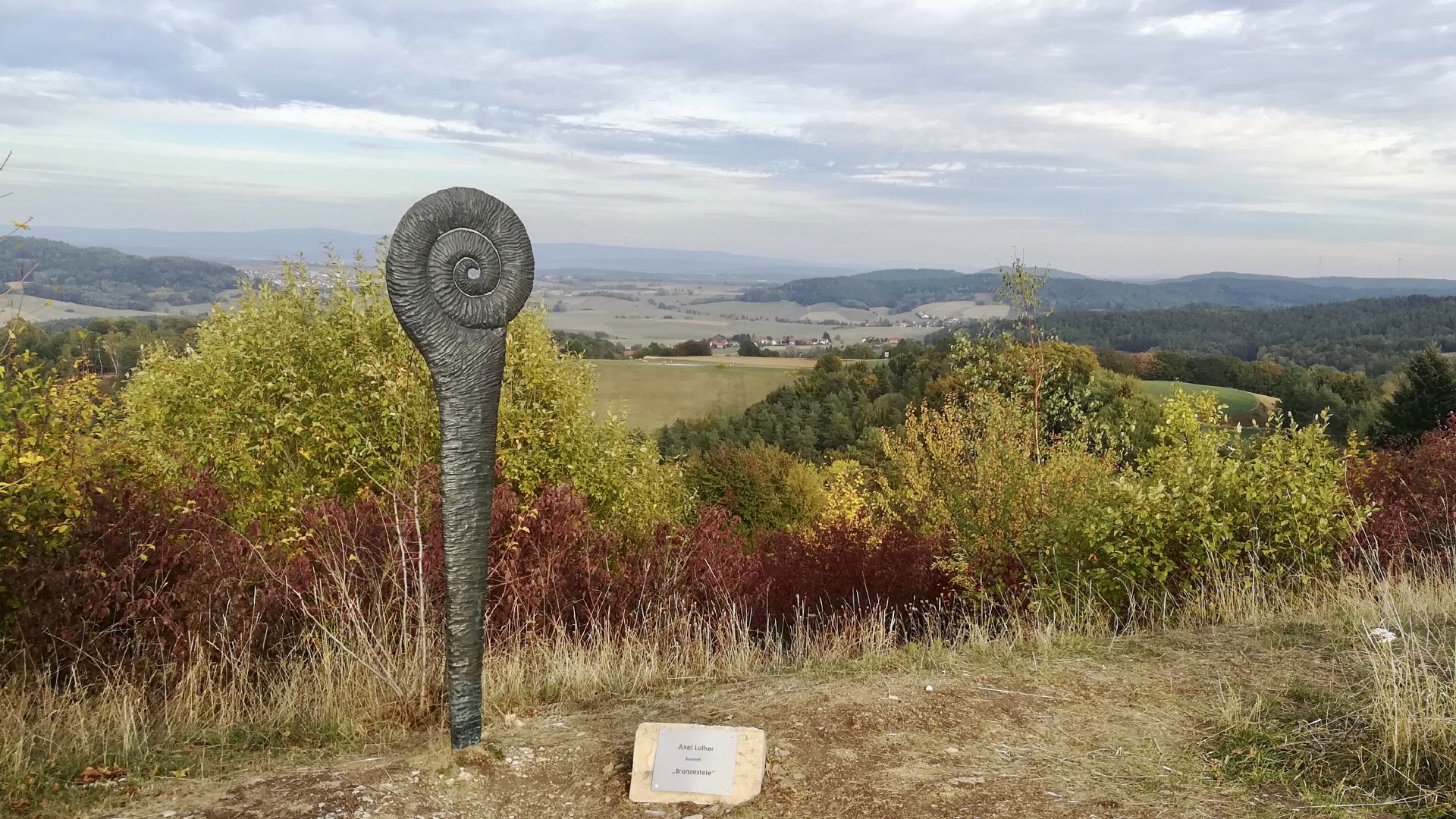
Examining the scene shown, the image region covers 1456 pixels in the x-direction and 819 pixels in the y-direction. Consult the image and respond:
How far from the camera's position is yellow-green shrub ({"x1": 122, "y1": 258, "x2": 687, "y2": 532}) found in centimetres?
1599

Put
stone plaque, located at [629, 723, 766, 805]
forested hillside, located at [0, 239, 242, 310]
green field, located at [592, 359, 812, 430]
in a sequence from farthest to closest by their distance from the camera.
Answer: green field, located at [592, 359, 812, 430]
forested hillside, located at [0, 239, 242, 310]
stone plaque, located at [629, 723, 766, 805]

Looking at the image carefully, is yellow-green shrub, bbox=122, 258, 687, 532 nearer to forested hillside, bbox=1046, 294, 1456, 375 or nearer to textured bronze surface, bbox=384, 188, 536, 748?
textured bronze surface, bbox=384, 188, 536, 748

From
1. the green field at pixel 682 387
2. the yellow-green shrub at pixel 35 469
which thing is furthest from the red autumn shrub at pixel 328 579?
the green field at pixel 682 387

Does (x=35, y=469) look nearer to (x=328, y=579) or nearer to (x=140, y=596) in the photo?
(x=140, y=596)

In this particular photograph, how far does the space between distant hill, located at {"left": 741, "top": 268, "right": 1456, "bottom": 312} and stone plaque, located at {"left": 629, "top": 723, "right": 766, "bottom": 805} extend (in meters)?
76.0

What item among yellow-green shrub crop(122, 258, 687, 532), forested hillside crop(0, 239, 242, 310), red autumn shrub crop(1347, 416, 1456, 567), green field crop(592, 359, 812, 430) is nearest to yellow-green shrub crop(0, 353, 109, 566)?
yellow-green shrub crop(122, 258, 687, 532)

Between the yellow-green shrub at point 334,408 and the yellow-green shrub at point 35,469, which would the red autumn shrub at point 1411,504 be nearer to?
the yellow-green shrub at point 35,469

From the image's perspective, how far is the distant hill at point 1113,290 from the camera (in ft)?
339

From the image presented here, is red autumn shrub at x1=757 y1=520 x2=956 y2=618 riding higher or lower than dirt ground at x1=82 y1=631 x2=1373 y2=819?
lower

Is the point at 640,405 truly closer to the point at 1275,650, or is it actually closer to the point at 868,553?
the point at 868,553

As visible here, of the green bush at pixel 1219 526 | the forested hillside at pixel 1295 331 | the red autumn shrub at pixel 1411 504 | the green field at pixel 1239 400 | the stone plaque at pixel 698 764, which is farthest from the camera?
the forested hillside at pixel 1295 331

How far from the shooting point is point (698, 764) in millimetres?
4586

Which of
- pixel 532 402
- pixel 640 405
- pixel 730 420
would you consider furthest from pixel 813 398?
pixel 532 402

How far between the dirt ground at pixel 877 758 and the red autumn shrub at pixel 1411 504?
358 cm
